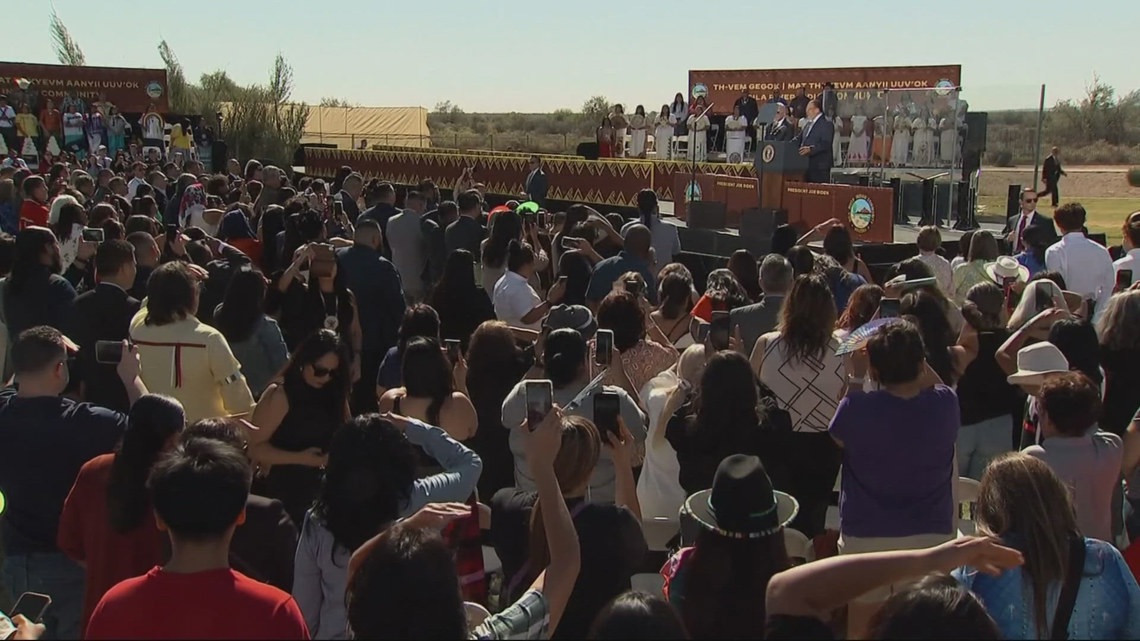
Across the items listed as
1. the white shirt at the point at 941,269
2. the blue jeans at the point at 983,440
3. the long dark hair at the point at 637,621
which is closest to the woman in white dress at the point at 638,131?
the white shirt at the point at 941,269

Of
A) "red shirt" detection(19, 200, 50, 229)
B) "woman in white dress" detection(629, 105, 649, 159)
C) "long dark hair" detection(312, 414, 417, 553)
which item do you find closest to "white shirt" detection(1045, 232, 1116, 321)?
"long dark hair" detection(312, 414, 417, 553)

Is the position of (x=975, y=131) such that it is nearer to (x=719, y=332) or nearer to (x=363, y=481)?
(x=719, y=332)

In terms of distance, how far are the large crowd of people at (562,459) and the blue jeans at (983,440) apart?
0.02m

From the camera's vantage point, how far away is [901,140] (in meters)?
18.4

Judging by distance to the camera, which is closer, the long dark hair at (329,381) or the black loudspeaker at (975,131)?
the long dark hair at (329,381)

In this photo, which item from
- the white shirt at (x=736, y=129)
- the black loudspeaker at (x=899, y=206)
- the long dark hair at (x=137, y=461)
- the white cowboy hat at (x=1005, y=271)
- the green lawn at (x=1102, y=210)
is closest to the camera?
the long dark hair at (x=137, y=461)

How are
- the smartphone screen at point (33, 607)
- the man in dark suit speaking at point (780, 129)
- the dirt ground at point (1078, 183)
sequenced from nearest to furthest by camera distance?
1. the smartphone screen at point (33, 607)
2. the man in dark suit speaking at point (780, 129)
3. the dirt ground at point (1078, 183)

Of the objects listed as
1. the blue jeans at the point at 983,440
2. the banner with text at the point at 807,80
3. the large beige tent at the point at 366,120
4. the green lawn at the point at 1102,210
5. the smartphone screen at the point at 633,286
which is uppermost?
the banner with text at the point at 807,80

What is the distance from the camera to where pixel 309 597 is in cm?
310

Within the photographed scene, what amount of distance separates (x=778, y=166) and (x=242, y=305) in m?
12.6

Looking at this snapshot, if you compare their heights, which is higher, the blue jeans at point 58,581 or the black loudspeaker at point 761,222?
the black loudspeaker at point 761,222

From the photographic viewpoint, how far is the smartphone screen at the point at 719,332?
4.79 m

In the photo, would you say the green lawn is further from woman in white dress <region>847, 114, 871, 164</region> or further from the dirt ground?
woman in white dress <region>847, 114, 871, 164</region>

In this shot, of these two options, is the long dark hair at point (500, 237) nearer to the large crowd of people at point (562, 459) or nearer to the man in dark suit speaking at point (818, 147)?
the large crowd of people at point (562, 459)
